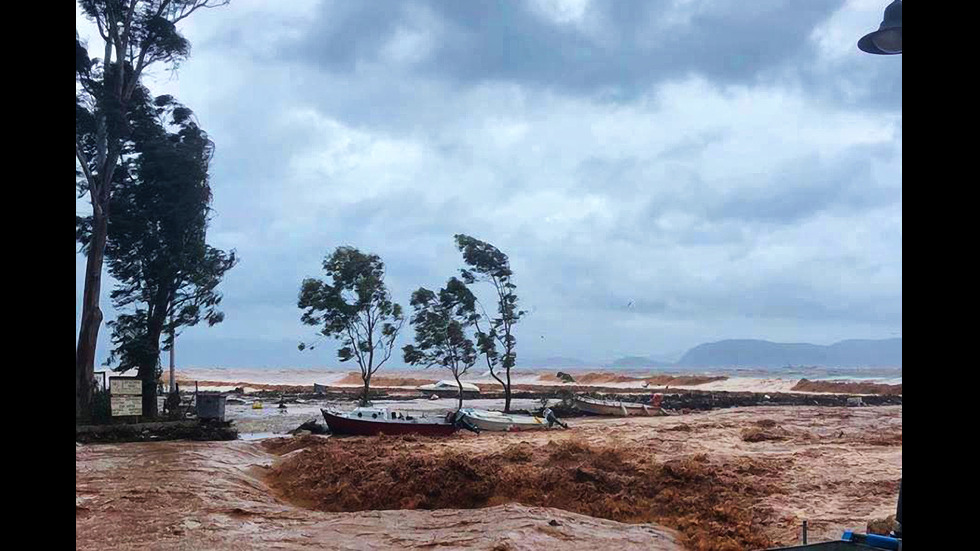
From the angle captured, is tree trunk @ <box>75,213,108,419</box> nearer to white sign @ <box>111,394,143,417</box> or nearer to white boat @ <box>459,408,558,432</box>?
white sign @ <box>111,394,143,417</box>

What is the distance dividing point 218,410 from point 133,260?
204 inches

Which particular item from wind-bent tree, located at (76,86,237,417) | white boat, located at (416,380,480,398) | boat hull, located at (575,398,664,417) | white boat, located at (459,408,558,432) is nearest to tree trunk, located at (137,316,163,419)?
wind-bent tree, located at (76,86,237,417)

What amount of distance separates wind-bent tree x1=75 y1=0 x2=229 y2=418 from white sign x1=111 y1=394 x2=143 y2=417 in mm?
806

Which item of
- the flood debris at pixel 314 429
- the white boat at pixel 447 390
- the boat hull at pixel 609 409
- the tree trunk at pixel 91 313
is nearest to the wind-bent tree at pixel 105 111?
the tree trunk at pixel 91 313

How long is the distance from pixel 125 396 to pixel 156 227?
18.0ft

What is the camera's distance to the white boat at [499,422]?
25.3 m

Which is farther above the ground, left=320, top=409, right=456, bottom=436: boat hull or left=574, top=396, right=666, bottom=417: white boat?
left=320, top=409, right=456, bottom=436: boat hull

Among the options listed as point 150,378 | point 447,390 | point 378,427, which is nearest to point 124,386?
point 150,378

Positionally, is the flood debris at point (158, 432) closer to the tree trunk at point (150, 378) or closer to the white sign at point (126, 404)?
the white sign at point (126, 404)

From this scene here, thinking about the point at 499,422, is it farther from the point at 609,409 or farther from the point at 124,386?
the point at 124,386

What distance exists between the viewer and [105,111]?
22.4 metres

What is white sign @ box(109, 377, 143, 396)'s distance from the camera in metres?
20.9

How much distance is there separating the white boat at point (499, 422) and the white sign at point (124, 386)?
9239mm
